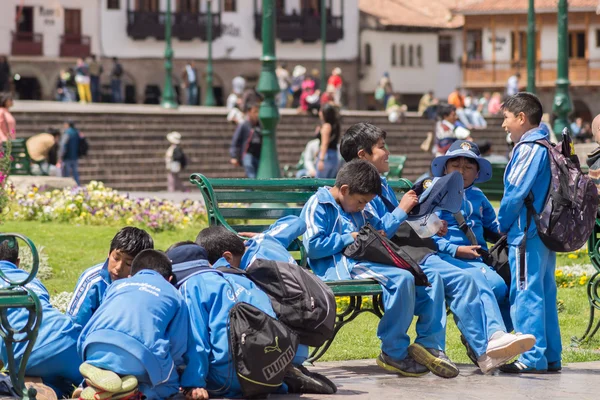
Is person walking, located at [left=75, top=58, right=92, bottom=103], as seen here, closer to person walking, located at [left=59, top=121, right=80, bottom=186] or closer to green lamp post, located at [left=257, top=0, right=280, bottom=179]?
person walking, located at [left=59, top=121, right=80, bottom=186]

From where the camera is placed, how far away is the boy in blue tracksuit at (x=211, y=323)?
616 centimetres

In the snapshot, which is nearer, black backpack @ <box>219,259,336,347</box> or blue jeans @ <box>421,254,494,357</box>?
black backpack @ <box>219,259,336,347</box>

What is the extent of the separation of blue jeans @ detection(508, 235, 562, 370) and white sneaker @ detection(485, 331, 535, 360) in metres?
0.33

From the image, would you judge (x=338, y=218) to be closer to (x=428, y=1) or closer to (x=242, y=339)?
(x=242, y=339)

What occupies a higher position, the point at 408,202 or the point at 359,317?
the point at 408,202

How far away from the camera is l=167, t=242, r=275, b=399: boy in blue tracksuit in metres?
6.16

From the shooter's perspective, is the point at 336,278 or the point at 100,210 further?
the point at 100,210

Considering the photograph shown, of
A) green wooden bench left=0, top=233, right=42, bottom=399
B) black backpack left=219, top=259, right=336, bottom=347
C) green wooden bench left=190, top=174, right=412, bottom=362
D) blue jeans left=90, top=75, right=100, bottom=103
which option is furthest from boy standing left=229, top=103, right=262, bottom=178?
blue jeans left=90, top=75, right=100, bottom=103

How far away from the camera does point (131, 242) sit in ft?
21.5

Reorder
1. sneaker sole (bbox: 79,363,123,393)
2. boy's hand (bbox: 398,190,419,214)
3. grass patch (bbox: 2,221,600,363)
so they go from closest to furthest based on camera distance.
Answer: sneaker sole (bbox: 79,363,123,393)
boy's hand (bbox: 398,190,419,214)
grass patch (bbox: 2,221,600,363)

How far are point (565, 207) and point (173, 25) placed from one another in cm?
5184

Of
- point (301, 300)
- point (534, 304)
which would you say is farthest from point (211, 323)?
point (534, 304)

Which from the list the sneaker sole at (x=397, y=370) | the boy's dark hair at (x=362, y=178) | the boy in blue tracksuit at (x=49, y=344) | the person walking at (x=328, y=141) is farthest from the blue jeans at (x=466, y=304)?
the person walking at (x=328, y=141)

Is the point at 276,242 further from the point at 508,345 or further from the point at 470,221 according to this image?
the point at 470,221
